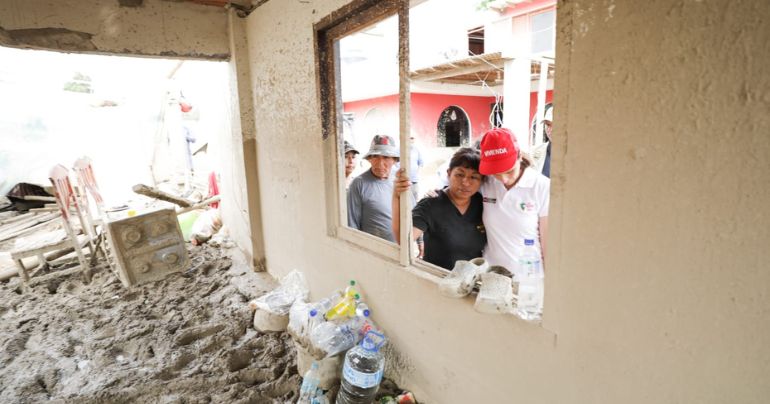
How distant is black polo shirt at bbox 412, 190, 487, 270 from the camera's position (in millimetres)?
2316

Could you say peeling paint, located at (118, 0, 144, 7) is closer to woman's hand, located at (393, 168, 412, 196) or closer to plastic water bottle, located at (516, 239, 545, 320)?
woman's hand, located at (393, 168, 412, 196)

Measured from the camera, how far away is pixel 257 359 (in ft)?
9.84

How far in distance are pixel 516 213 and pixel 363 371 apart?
1.29 m

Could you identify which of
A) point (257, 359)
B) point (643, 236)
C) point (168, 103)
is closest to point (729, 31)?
point (643, 236)

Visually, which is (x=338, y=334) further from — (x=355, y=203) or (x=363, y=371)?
(x=355, y=203)

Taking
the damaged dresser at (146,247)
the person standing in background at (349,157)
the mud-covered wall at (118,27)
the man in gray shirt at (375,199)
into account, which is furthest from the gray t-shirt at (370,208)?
the damaged dresser at (146,247)

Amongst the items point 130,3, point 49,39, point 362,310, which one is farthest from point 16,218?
point 362,310

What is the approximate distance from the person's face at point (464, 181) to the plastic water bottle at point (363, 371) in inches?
40.4

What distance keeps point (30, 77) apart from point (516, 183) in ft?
44.2

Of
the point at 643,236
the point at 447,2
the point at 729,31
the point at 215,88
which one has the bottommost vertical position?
the point at 643,236

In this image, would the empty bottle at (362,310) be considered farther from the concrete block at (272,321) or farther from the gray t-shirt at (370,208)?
the concrete block at (272,321)

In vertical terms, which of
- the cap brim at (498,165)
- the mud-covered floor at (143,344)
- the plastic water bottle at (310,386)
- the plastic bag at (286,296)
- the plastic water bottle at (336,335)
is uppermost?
the cap brim at (498,165)

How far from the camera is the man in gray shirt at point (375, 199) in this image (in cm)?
326

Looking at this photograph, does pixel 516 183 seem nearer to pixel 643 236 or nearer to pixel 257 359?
pixel 643 236
